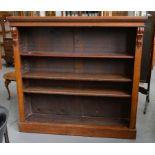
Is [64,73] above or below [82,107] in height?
above

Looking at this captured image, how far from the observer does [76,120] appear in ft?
8.66

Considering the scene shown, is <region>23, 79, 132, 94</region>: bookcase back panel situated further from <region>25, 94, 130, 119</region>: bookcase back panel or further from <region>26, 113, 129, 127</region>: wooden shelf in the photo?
<region>26, 113, 129, 127</region>: wooden shelf

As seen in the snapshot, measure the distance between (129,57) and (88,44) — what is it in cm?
48

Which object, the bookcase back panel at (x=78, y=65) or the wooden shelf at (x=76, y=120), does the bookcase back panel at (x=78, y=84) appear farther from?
the wooden shelf at (x=76, y=120)

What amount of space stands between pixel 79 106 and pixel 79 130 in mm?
305

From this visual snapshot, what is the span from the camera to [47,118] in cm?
270

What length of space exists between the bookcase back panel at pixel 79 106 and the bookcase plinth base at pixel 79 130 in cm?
22

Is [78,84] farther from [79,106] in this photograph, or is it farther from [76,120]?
[76,120]

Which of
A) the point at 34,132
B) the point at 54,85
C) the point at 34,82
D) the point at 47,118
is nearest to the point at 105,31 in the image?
the point at 54,85

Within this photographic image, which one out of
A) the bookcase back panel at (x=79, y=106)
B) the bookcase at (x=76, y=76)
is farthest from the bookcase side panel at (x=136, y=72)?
the bookcase back panel at (x=79, y=106)

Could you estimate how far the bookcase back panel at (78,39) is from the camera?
2.37 metres

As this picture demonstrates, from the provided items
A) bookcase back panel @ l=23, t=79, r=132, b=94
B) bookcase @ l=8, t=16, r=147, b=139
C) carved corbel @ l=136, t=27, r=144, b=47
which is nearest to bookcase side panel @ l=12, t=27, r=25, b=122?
bookcase @ l=8, t=16, r=147, b=139

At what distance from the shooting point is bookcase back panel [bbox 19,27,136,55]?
2365 mm
